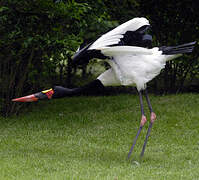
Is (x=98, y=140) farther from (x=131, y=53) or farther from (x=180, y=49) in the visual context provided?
(x=180, y=49)

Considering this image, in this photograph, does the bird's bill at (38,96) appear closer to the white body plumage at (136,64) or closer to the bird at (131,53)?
the bird at (131,53)

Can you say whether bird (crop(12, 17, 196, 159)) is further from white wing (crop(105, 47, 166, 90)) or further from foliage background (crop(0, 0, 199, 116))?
foliage background (crop(0, 0, 199, 116))

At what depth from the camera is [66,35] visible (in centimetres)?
844

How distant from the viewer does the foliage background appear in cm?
805

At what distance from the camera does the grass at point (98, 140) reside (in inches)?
221

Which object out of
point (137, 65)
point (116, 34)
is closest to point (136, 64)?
point (137, 65)

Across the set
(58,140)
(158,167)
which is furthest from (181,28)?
(158,167)

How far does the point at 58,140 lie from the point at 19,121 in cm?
178

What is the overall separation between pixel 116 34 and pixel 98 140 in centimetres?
224

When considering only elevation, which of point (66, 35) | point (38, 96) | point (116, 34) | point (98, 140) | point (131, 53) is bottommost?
point (98, 140)

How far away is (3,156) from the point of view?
6473mm

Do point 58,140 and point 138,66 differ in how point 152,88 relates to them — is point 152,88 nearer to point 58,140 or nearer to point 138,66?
point 58,140

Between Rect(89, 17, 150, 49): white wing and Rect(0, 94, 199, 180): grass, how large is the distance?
5.00 feet

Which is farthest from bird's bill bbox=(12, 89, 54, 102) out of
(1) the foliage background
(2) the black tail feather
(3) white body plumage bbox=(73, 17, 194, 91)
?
(2) the black tail feather
